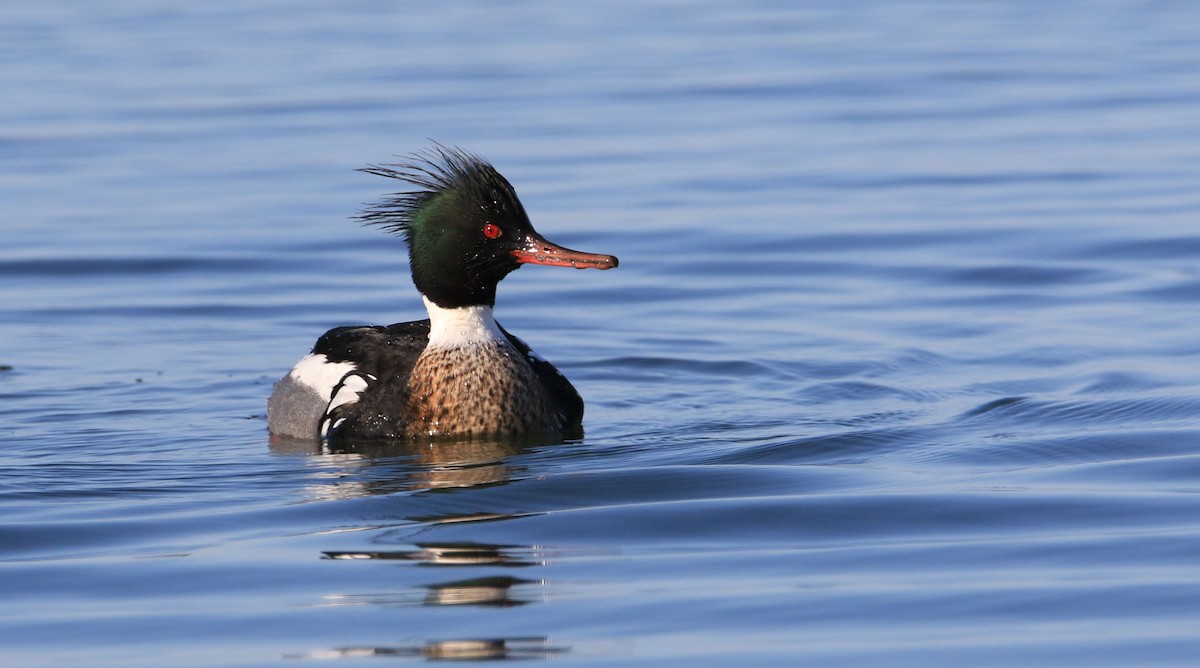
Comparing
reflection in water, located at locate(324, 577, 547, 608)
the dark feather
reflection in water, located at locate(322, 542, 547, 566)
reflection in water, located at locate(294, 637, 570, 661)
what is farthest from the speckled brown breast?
reflection in water, located at locate(294, 637, 570, 661)

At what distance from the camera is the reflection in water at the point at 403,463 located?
25.2 ft

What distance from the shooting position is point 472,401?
29.4 feet

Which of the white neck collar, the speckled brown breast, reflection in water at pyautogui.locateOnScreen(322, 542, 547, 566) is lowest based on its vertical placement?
reflection in water at pyautogui.locateOnScreen(322, 542, 547, 566)

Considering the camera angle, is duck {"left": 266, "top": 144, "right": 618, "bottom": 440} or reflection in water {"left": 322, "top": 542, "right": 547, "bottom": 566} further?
duck {"left": 266, "top": 144, "right": 618, "bottom": 440}

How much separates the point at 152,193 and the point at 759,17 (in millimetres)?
14330

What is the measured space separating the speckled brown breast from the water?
0.91 ft

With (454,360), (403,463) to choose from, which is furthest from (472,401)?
(403,463)

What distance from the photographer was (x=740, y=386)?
10.0 metres

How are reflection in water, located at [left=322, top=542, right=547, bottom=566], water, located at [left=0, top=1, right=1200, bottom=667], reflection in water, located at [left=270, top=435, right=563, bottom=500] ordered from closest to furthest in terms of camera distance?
1. water, located at [left=0, top=1, right=1200, bottom=667]
2. reflection in water, located at [left=322, top=542, right=547, bottom=566]
3. reflection in water, located at [left=270, top=435, right=563, bottom=500]

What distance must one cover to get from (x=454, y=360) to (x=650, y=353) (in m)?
2.19

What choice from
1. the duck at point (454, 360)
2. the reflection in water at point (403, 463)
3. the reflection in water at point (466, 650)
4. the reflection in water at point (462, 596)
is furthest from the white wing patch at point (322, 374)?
the reflection in water at point (466, 650)

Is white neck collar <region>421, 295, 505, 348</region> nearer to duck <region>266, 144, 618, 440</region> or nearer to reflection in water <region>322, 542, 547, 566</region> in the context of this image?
duck <region>266, 144, 618, 440</region>

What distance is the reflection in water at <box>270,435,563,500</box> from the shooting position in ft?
25.2

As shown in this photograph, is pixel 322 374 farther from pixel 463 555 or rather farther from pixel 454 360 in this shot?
pixel 463 555
